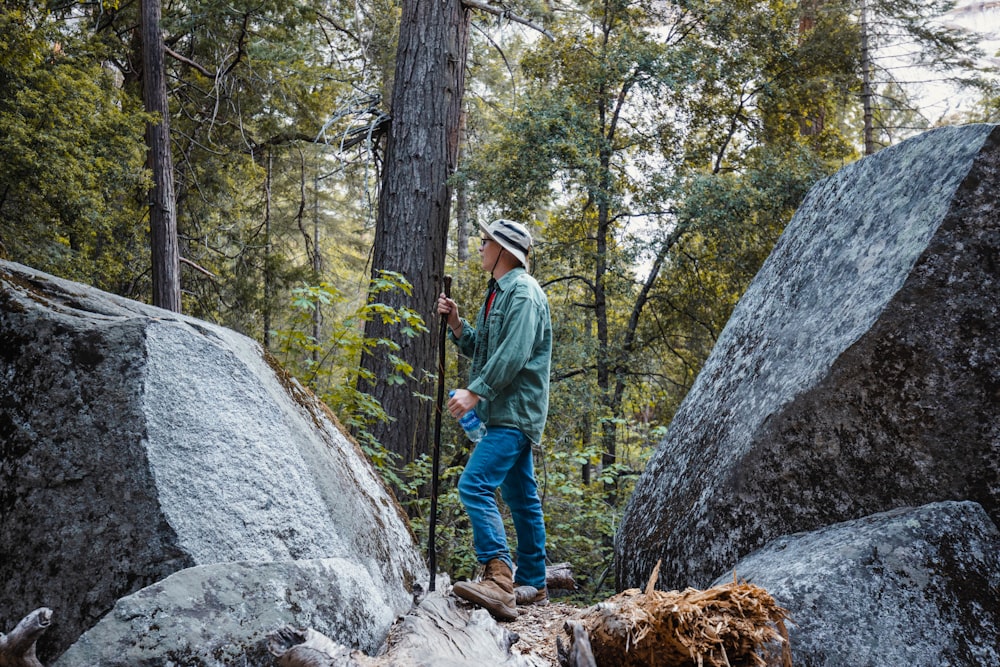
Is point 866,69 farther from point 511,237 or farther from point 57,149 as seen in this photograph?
point 57,149

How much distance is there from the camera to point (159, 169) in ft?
35.6

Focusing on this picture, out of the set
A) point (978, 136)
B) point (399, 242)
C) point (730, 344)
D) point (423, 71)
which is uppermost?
point (423, 71)

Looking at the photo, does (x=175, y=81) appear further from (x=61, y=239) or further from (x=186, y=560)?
(x=186, y=560)

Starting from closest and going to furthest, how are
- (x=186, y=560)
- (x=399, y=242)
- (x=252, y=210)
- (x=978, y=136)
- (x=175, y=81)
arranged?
(x=186, y=560) < (x=978, y=136) < (x=399, y=242) < (x=175, y=81) < (x=252, y=210)

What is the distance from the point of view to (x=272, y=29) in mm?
12727

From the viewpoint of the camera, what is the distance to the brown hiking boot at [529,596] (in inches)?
170

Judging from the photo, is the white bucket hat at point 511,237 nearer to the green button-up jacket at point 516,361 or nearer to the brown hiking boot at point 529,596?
the green button-up jacket at point 516,361

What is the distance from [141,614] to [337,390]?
152 inches

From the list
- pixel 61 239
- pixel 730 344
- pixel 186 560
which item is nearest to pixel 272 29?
pixel 61 239

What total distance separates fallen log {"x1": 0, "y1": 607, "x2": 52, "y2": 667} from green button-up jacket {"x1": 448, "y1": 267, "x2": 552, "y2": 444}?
2.15 meters

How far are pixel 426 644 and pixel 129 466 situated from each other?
1441 mm

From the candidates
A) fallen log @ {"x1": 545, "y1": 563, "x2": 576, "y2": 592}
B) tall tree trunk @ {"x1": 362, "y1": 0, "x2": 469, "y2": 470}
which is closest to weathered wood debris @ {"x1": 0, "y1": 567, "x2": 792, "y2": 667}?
fallen log @ {"x1": 545, "y1": 563, "x2": 576, "y2": 592}

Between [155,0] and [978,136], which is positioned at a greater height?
[155,0]

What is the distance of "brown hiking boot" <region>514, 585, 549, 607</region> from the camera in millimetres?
4328
